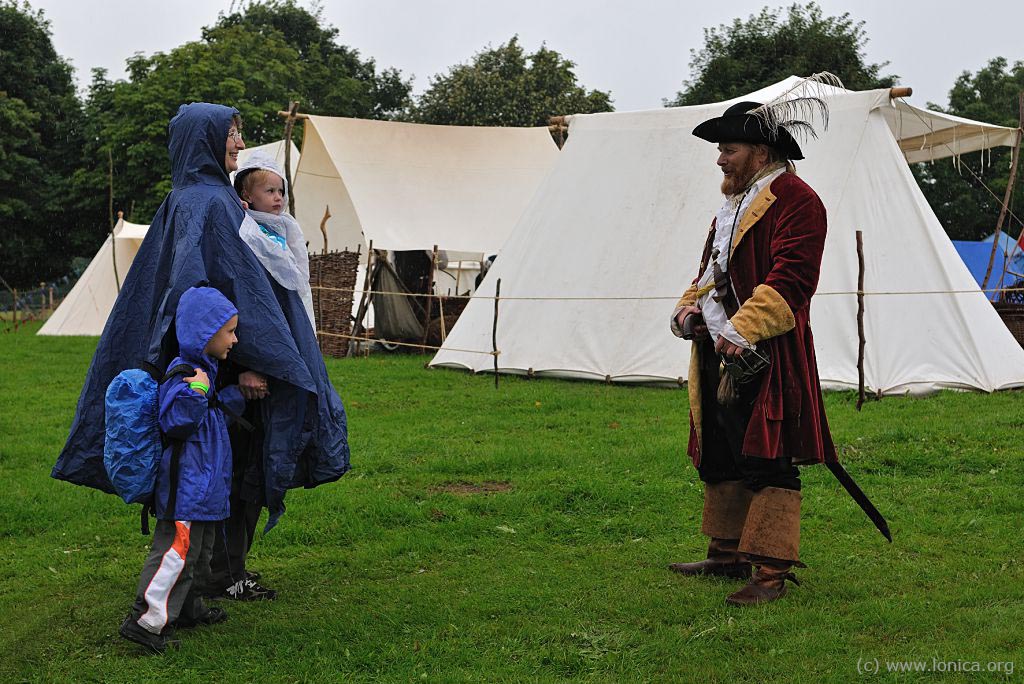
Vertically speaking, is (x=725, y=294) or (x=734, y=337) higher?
(x=725, y=294)

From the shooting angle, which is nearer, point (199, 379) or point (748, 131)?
point (199, 379)

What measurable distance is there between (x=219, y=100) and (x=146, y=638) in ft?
85.9

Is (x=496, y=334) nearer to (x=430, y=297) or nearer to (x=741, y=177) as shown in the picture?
(x=430, y=297)

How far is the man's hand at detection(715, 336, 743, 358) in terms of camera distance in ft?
11.9

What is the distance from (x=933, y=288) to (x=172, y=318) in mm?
6982

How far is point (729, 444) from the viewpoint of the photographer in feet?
12.7

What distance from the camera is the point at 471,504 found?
17.1 ft

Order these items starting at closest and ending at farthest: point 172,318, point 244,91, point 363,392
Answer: point 172,318
point 363,392
point 244,91

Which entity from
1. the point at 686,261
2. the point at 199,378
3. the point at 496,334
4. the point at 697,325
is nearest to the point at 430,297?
the point at 496,334

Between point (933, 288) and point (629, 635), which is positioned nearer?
point (629, 635)

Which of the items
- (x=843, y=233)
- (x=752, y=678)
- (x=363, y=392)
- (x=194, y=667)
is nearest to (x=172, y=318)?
(x=194, y=667)

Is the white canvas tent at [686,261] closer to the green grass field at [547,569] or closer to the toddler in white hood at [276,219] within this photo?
the green grass field at [547,569]

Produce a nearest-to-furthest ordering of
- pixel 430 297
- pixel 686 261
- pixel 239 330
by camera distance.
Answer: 1. pixel 239 330
2. pixel 686 261
3. pixel 430 297

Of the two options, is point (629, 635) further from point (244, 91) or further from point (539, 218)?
point (244, 91)
